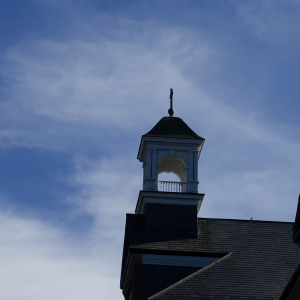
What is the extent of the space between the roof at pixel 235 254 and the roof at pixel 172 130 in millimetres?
4692

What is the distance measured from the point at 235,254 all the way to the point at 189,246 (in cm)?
225

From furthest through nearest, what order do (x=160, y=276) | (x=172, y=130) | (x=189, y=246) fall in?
(x=172, y=130) < (x=189, y=246) < (x=160, y=276)

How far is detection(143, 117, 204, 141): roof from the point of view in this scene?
95.7 feet

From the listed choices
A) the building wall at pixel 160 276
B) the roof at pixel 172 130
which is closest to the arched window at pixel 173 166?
the roof at pixel 172 130

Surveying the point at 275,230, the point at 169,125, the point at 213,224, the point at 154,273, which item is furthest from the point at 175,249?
the point at 169,125

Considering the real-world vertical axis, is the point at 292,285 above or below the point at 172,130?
below

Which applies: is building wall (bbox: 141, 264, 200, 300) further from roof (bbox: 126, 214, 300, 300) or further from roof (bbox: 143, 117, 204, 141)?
roof (bbox: 143, 117, 204, 141)

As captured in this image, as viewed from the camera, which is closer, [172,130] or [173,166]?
[172,130]

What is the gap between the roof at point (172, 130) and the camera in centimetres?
2916

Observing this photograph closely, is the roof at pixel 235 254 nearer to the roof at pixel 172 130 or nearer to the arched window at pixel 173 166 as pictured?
the arched window at pixel 173 166

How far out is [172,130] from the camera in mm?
29672

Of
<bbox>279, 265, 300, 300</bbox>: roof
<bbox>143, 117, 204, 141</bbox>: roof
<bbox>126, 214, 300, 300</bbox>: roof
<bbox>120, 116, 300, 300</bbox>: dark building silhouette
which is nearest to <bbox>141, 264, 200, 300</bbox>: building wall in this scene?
<bbox>120, 116, 300, 300</bbox>: dark building silhouette

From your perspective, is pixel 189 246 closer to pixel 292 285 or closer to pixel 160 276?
pixel 160 276

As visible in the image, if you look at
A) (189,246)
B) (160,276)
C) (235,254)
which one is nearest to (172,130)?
(189,246)
